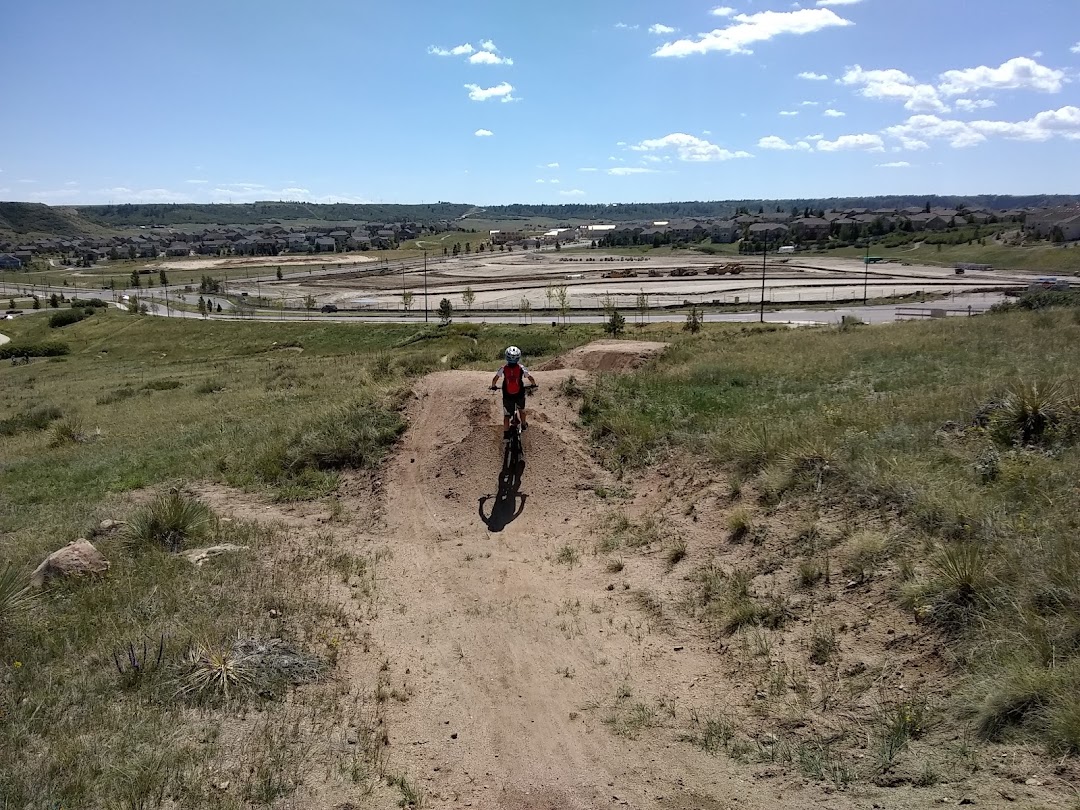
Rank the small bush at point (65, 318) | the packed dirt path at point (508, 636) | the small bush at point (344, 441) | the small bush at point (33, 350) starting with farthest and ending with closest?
the small bush at point (65, 318) → the small bush at point (33, 350) → the small bush at point (344, 441) → the packed dirt path at point (508, 636)

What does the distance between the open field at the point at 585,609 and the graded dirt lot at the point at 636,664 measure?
4 centimetres

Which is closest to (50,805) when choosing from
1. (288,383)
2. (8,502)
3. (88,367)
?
(8,502)

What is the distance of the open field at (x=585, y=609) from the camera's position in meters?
5.53

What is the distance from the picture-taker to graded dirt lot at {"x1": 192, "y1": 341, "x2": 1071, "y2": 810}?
5.49 m

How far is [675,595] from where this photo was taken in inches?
354

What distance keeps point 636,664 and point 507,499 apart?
17.7 feet

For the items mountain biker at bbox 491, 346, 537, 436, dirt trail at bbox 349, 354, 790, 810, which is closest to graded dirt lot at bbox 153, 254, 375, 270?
mountain biker at bbox 491, 346, 537, 436

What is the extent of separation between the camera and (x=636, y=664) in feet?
25.3

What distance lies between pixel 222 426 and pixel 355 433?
669 cm

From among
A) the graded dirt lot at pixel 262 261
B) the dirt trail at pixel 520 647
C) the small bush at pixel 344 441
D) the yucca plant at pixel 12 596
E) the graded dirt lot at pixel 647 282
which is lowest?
the dirt trail at pixel 520 647

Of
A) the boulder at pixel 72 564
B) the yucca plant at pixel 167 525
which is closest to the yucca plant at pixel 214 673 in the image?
the boulder at pixel 72 564

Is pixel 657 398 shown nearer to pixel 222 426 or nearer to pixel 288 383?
pixel 222 426

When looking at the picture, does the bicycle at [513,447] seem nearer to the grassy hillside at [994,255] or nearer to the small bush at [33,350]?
the small bush at [33,350]

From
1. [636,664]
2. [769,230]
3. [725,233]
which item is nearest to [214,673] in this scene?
[636,664]
